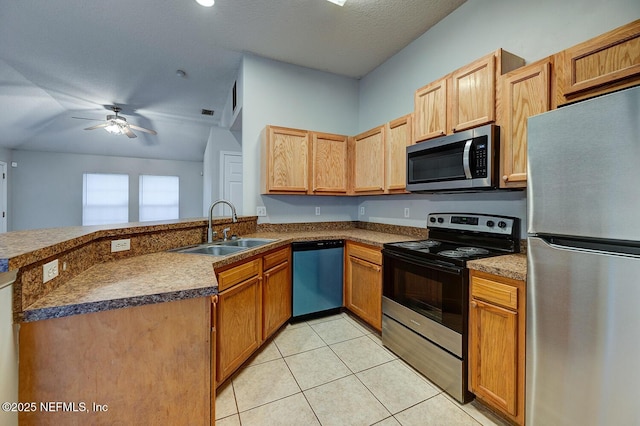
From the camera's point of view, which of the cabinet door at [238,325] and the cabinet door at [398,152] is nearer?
the cabinet door at [238,325]

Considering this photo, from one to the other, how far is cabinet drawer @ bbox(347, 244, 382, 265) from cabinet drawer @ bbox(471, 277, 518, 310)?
92 centimetres

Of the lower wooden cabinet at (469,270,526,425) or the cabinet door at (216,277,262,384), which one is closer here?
the lower wooden cabinet at (469,270,526,425)

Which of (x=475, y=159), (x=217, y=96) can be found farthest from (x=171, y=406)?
(x=217, y=96)

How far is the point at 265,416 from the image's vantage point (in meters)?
1.58

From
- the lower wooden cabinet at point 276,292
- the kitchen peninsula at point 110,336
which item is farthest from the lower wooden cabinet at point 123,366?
the lower wooden cabinet at point 276,292

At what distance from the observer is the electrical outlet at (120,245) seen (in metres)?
1.59

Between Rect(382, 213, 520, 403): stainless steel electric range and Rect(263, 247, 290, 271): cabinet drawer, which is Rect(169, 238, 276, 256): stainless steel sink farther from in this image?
Rect(382, 213, 520, 403): stainless steel electric range

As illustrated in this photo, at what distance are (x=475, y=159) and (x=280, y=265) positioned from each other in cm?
184

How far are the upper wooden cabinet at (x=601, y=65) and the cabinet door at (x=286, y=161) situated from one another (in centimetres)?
220

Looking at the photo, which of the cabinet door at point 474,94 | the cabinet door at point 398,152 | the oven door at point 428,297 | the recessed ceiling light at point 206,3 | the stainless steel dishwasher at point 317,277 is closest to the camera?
the oven door at point 428,297

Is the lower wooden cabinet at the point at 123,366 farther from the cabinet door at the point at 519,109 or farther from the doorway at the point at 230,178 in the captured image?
the doorway at the point at 230,178

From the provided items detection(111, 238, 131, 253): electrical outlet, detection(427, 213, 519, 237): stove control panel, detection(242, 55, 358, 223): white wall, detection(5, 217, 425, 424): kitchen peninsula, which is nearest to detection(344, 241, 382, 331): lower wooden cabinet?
detection(427, 213, 519, 237): stove control panel

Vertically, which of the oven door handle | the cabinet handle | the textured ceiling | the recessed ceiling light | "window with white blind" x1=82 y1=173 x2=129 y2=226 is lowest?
the cabinet handle

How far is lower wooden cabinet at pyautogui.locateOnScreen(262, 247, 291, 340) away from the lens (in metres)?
2.28
